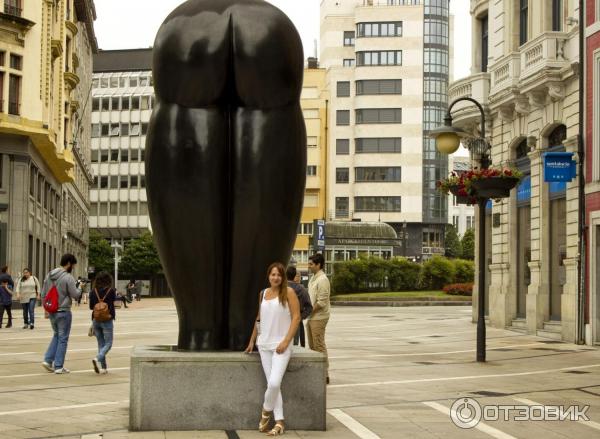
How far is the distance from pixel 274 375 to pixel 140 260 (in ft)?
247

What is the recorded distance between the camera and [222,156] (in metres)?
7.86

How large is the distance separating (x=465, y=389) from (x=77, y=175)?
6418cm

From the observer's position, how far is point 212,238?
7.87 metres

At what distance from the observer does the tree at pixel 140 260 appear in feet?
268

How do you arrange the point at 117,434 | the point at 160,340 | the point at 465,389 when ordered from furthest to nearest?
the point at 160,340
the point at 465,389
the point at 117,434

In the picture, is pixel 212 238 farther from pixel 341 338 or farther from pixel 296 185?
pixel 341 338

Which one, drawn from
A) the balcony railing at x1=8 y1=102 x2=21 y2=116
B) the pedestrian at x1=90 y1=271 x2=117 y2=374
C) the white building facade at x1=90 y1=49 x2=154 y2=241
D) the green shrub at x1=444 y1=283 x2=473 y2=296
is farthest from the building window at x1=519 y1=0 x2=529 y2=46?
the white building facade at x1=90 y1=49 x2=154 y2=241

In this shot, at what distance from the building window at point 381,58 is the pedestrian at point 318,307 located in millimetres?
78286

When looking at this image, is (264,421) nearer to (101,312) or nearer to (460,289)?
(101,312)

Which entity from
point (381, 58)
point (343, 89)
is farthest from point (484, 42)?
point (343, 89)

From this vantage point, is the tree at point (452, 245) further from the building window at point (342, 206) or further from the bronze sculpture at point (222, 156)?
the bronze sculpture at point (222, 156)

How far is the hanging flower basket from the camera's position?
1711cm

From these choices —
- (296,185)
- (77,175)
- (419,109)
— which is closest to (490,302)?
(296,185)

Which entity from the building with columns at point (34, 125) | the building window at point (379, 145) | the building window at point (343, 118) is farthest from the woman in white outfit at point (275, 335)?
the building window at point (343, 118)
